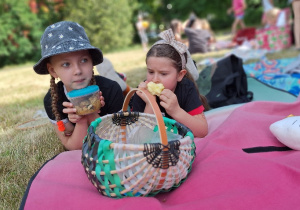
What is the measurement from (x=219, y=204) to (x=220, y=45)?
6.43 meters

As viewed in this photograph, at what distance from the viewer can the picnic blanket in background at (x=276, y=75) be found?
316cm

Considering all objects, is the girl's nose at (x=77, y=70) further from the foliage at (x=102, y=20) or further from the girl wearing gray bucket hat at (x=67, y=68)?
the foliage at (x=102, y=20)

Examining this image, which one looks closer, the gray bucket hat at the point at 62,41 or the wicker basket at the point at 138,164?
the wicker basket at the point at 138,164

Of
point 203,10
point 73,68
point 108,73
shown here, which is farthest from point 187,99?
point 203,10

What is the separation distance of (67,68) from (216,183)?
1.05 meters

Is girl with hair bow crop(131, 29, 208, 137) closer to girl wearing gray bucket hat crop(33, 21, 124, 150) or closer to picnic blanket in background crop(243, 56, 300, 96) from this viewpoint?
girl wearing gray bucket hat crop(33, 21, 124, 150)

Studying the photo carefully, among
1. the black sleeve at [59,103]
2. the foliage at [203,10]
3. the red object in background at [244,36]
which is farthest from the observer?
the foliage at [203,10]

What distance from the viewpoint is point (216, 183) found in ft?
4.38

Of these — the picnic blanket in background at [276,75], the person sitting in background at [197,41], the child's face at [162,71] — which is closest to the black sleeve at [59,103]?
the child's face at [162,71]

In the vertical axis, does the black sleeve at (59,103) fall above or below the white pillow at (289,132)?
above

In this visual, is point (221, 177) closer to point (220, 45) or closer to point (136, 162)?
point (136, 162)

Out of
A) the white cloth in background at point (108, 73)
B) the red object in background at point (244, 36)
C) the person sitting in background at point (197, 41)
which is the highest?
the white cloth in background at point (108, 73)

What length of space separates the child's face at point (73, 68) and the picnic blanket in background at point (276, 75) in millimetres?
2124

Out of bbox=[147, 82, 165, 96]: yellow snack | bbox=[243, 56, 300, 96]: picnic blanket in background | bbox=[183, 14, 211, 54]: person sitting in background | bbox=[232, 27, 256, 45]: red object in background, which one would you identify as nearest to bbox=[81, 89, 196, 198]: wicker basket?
bbox=[147, 82, 165, 96]: yellow snack
